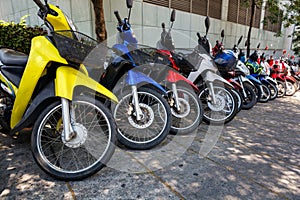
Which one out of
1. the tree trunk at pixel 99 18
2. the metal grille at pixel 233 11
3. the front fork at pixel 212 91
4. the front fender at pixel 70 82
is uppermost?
the metal grille at pixel 233 11

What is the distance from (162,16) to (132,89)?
4950mm

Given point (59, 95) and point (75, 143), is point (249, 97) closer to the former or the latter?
point (75, 143)

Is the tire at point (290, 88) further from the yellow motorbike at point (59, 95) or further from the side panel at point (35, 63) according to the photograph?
the side panel at point (35, 63)

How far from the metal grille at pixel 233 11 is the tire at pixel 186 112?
802cm

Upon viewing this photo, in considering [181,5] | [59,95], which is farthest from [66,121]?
[181,5]

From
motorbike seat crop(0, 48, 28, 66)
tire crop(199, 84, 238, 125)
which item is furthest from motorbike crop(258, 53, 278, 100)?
motorbike seat crop(0, 48, 28, 66)

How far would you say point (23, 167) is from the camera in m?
2.05

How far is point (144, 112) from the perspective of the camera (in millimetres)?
2492

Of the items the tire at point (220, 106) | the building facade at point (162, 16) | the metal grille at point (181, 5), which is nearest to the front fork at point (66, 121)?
the building facade at point (162, 16)

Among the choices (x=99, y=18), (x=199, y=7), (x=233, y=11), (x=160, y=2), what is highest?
(x=233, y=11)

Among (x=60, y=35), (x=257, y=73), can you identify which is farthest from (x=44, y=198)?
(x=257, y=73)

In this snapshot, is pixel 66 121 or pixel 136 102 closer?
pixel 66 121

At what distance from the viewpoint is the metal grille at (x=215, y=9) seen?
839 centimetres

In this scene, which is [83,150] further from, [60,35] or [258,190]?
[258,190]
